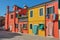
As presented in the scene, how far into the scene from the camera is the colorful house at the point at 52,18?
27.6m

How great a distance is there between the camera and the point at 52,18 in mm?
28844

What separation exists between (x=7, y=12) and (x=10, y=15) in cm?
308

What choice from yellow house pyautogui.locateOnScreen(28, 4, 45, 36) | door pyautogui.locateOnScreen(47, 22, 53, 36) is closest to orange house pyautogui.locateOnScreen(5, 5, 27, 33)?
yellow house pyautogui.locateOnScreen(28, 4, 45, 36)

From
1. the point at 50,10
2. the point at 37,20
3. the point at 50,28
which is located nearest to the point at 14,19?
the point at 37,20

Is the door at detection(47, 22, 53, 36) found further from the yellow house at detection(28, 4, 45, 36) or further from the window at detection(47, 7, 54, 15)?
the window at detection(47, 7, 54, 15)

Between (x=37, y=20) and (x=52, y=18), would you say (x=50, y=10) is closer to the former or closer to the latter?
(x=52, y=18)

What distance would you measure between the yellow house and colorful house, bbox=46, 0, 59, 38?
167 centimetres

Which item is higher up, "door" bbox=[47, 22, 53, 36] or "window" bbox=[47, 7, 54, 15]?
"window" bbox=[47, 7, 54, 15]

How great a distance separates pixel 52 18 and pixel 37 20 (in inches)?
250

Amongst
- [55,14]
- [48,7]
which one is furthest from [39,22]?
[55,14]

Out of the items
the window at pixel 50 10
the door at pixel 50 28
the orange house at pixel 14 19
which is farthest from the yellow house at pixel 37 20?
the orange house at pixel 14 19

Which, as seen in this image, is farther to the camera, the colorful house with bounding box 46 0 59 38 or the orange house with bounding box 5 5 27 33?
the orange house with bounding box 5 5 27 33

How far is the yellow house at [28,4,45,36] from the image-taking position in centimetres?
3222

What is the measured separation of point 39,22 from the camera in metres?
33.8
